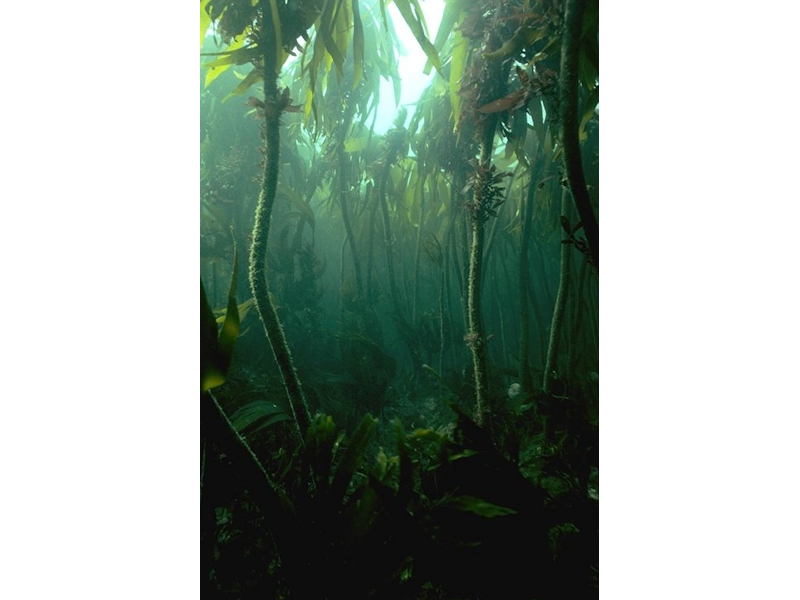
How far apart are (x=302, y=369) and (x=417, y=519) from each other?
391 millimetres

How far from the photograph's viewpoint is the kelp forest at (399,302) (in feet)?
3.15

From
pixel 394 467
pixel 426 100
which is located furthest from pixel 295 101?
pixel 394 467

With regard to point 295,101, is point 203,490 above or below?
below

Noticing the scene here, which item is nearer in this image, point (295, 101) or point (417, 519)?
point (417, 519)

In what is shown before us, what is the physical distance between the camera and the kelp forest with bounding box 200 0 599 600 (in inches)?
37.8

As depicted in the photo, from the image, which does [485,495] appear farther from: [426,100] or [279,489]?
[426,100]

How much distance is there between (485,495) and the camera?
38.4 inches

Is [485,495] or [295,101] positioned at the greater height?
[295,101]

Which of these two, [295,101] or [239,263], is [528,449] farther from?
[295,101]

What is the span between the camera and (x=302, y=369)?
1.08 metres

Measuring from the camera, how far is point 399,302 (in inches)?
42.1
